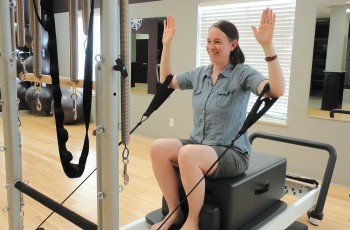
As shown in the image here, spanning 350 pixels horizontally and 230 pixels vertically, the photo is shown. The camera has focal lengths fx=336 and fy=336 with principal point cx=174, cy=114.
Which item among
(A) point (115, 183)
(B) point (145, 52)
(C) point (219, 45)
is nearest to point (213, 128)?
(C) point (219, 45)

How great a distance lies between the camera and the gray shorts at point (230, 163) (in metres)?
1.55

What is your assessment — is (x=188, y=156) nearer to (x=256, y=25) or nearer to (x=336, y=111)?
(x=336, y=111)

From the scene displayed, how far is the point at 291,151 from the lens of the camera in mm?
3230

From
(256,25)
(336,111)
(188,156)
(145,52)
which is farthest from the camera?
(145,52)

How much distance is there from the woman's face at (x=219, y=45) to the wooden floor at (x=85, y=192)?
1.22 meters

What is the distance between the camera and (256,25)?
134 inches

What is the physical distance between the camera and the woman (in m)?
1.50

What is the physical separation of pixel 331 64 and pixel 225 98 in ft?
5.95

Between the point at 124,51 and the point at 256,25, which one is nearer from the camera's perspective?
the point at 124,51

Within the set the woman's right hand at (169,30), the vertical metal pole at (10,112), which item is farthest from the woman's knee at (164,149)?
the vertical metal pole at (10,112)

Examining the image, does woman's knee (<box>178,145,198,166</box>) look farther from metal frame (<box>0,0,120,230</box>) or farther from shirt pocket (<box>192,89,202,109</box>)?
metal frame (<box>0,0,120,230</box>)

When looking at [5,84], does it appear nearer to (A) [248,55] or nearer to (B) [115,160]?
(B) [115,160]

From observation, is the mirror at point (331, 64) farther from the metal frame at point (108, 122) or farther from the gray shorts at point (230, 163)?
the metal frame at point (108, 122)

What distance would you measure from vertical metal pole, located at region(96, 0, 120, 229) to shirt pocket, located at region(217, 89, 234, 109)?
729 mm
